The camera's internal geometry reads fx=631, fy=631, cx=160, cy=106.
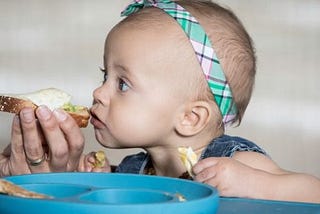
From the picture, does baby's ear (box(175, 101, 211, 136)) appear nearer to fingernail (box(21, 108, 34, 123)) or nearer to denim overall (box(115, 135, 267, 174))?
denim overall (box(115, 135, 267, 174))

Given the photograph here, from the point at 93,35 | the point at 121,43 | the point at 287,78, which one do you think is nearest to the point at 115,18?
the point at 93,35

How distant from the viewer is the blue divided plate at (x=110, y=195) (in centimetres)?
45

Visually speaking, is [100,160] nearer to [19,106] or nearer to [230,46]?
[19,106]

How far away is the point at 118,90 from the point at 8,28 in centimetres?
103

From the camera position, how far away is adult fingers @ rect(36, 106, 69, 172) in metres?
1.02

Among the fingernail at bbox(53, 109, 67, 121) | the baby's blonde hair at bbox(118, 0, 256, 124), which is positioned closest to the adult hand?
the fingernail at bbox(53, 109, 67, 121)

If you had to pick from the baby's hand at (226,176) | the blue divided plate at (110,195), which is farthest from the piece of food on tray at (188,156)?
the blue divided plate at (110,195)

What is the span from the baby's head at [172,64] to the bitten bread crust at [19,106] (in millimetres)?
58

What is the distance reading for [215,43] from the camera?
111 centimetres

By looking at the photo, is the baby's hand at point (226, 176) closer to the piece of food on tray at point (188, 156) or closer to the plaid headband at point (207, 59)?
the piece of food on tray at point (188, 156)

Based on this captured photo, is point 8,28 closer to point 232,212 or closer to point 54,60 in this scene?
point 54,60

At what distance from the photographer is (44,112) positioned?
1014 mm

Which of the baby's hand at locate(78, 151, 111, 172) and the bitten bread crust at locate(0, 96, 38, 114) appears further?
the baby's hand at locate(78, 151, 111, 172)

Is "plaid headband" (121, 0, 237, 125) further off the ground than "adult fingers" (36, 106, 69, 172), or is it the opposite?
"plaid headband" (121, 0, 237, 125)
